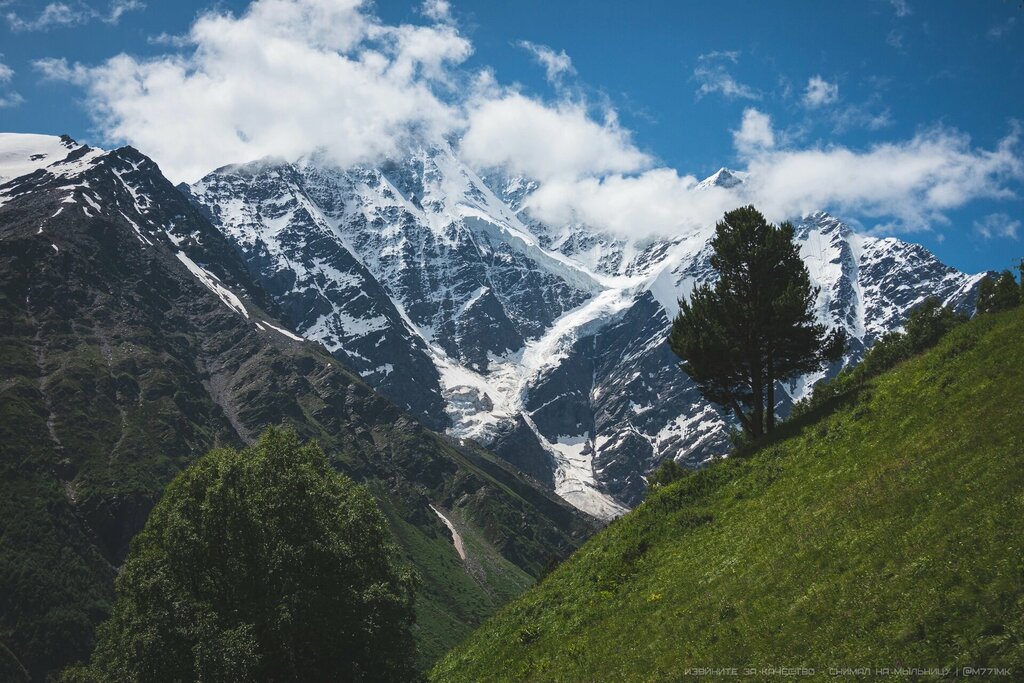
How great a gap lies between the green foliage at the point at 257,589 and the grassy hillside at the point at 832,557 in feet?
17.5

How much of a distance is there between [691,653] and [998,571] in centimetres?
910

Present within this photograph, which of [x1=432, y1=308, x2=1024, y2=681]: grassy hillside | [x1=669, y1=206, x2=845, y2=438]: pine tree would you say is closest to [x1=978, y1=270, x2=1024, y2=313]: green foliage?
[x1=669, y1=206, x2=845, y2=438]: pine tree

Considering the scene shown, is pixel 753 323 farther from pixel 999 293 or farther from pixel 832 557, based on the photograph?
pixel 999 293

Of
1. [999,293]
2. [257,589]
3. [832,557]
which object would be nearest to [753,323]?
[832,557]

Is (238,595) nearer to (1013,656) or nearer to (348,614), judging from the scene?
(348,614)

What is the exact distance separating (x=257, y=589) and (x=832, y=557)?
21867mm

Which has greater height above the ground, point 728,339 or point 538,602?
point 728,339

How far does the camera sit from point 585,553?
39.4 meters

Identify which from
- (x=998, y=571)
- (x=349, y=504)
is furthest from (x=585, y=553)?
(x=998, y=571)

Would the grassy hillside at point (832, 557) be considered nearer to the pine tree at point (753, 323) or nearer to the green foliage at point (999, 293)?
the pine tree at point (753, 323)

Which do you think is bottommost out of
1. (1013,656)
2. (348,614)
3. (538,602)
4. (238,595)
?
(1013,656)

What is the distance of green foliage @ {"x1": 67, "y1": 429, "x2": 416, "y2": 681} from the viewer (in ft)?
95.5

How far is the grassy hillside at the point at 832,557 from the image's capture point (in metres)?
18.8

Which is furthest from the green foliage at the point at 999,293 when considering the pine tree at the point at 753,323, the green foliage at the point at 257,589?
the green foliage at the point at 257,589
